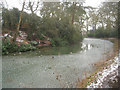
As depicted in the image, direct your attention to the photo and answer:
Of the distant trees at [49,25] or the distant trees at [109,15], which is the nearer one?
the distant trees at [109,15]

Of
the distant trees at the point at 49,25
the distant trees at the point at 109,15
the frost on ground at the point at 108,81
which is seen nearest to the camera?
the frost on ground at the point at 108,81

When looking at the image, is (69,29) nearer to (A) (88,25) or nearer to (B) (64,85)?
(B) (64,85)

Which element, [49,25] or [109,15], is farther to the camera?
[49,25]

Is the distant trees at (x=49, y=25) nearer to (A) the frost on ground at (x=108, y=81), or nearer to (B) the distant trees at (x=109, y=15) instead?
(B) the distant trees at (x=109, y=15)

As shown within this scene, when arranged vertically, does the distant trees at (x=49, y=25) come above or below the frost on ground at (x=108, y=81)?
above

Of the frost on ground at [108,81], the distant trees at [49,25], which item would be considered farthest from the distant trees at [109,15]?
the distant trees at [49,25]

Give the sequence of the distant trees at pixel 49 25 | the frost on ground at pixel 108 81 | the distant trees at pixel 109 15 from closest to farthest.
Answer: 1. the frost on ground at pixel 108 81
2. the distant trees at pixel 109 15
3. the distant trees at pixel 49 25

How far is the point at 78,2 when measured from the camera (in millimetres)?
9078

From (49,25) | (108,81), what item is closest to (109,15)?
(108,81)

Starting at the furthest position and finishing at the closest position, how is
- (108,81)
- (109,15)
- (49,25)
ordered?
1. (49,25)
2. (109,15)
3. (108,81)

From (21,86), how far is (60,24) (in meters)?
6.07

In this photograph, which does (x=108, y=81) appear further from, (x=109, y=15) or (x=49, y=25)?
(x=49, y=25)

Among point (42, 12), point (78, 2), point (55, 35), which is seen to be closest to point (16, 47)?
point (55, 35)

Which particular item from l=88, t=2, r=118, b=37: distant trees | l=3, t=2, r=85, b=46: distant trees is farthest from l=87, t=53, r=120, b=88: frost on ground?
l=3, t=2, r=85, b=46: distant trees
